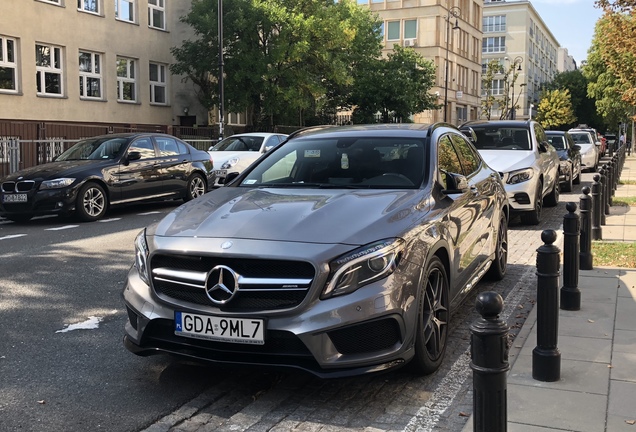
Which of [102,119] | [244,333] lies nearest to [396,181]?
[244,333]

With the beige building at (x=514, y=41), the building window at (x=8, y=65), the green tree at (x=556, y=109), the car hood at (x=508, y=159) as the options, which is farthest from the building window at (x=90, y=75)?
the beige building at (x=514, y=41)

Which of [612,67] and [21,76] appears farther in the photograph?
[21,76]

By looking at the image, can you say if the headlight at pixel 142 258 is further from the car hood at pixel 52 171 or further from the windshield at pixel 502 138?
the windshield at pixel 502 138

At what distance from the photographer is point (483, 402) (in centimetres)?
264

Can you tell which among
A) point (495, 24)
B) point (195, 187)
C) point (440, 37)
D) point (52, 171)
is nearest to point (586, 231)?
point (52, 171)

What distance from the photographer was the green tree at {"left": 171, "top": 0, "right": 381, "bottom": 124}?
30188 mm

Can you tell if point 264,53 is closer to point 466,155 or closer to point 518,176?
point 518,176

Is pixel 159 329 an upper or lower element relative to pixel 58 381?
upper

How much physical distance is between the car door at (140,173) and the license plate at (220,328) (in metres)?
9.71

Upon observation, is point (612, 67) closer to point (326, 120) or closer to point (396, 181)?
point (396, 181)

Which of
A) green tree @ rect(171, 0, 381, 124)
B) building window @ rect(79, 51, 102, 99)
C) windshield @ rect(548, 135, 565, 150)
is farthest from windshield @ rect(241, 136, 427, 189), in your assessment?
green tree @ rect(171, 0, 381, 124)

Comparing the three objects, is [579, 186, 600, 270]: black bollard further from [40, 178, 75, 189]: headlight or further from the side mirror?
[40, 178, 75, 189]: headlight

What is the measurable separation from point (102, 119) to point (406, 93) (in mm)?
24446

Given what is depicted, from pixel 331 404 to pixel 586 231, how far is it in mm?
4193
